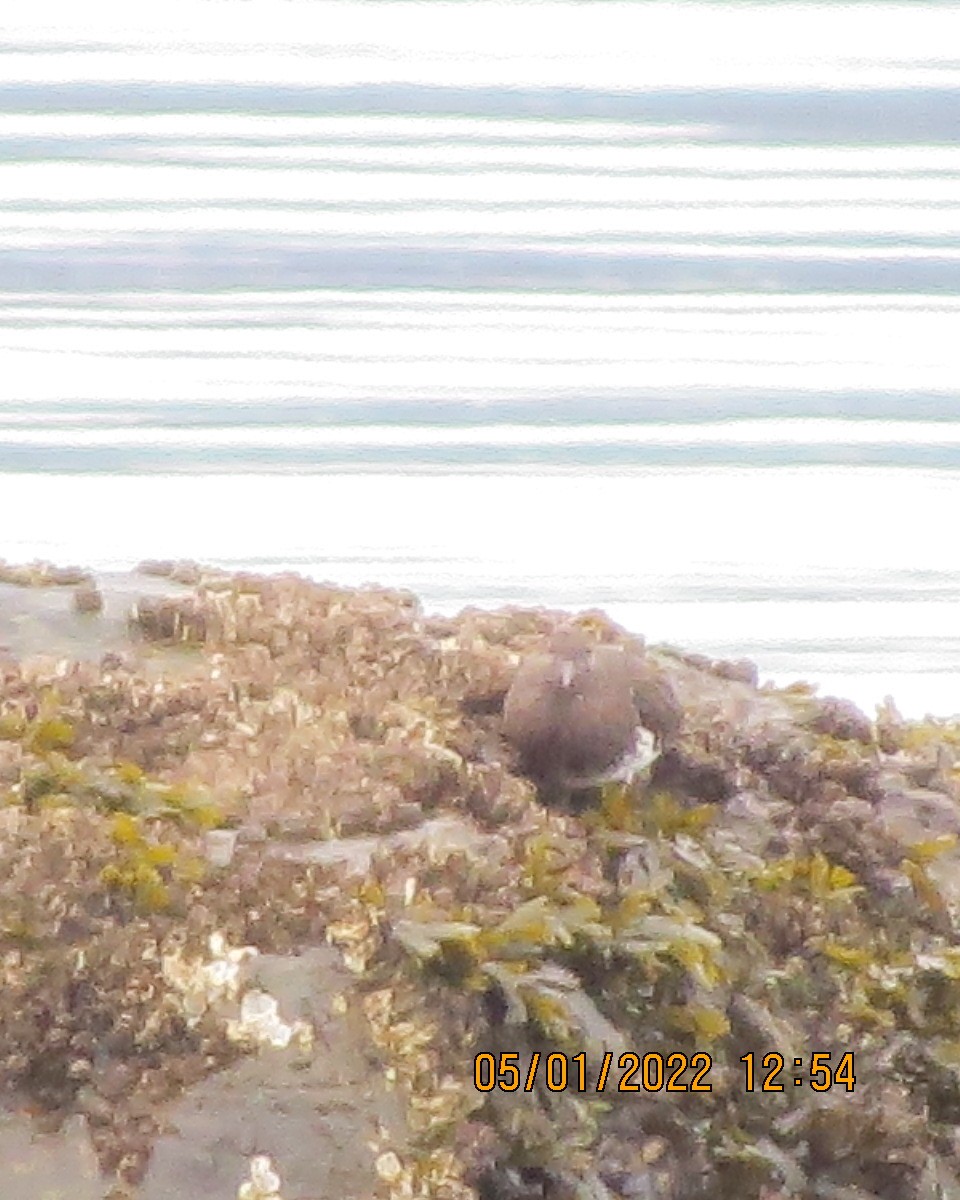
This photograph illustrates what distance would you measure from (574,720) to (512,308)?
1.06 metres

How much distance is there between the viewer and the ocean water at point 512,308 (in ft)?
5.97

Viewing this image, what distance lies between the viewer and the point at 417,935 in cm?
87

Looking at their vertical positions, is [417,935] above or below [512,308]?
below

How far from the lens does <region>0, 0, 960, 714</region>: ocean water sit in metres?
1.82

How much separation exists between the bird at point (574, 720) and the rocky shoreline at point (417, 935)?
0.06 ft

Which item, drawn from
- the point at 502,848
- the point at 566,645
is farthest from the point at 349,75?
Result: the point at 502,848

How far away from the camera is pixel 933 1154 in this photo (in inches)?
39.4

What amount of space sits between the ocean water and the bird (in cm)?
100
